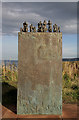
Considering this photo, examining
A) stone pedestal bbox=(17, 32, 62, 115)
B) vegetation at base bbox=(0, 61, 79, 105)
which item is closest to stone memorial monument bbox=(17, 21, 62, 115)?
stone pedestal bbox=(17, 32, 62, 115)

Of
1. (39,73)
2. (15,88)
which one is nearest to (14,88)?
(15,88)

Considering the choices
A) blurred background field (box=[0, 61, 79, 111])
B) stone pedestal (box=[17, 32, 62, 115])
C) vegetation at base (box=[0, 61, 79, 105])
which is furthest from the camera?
vegetation at base (box=[0, 61, 79, 105])

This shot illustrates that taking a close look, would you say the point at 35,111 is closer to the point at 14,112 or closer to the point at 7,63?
the point at 14,112

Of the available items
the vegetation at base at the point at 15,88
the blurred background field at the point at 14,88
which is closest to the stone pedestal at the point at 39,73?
the blurred background field at the point at 14,88

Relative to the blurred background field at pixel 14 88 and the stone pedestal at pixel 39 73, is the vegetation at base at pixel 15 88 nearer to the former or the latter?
the blurred background field at pixel 14 88

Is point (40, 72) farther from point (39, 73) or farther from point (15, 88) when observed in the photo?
point (15, 88)

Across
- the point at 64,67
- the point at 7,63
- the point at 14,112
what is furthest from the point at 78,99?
the point at 7,63

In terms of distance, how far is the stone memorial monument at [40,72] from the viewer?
8.08 ft

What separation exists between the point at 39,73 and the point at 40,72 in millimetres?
25

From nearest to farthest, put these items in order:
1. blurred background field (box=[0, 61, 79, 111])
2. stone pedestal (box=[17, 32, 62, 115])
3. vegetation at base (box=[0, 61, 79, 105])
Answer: stone pedestal (box=[17, 32, 62, 115]), blurred background field (box=[0, 61, 79, 111]), vegetation at base (box=[0, 61, 79, 105])

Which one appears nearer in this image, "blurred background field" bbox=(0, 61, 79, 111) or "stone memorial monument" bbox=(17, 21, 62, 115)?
"stone memorial monument" bbox=(17, 21, 62, 115)

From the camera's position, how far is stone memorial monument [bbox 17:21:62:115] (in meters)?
2.46

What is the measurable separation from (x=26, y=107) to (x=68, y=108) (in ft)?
3.03

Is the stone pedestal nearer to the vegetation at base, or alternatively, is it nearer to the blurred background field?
the blurred background field
